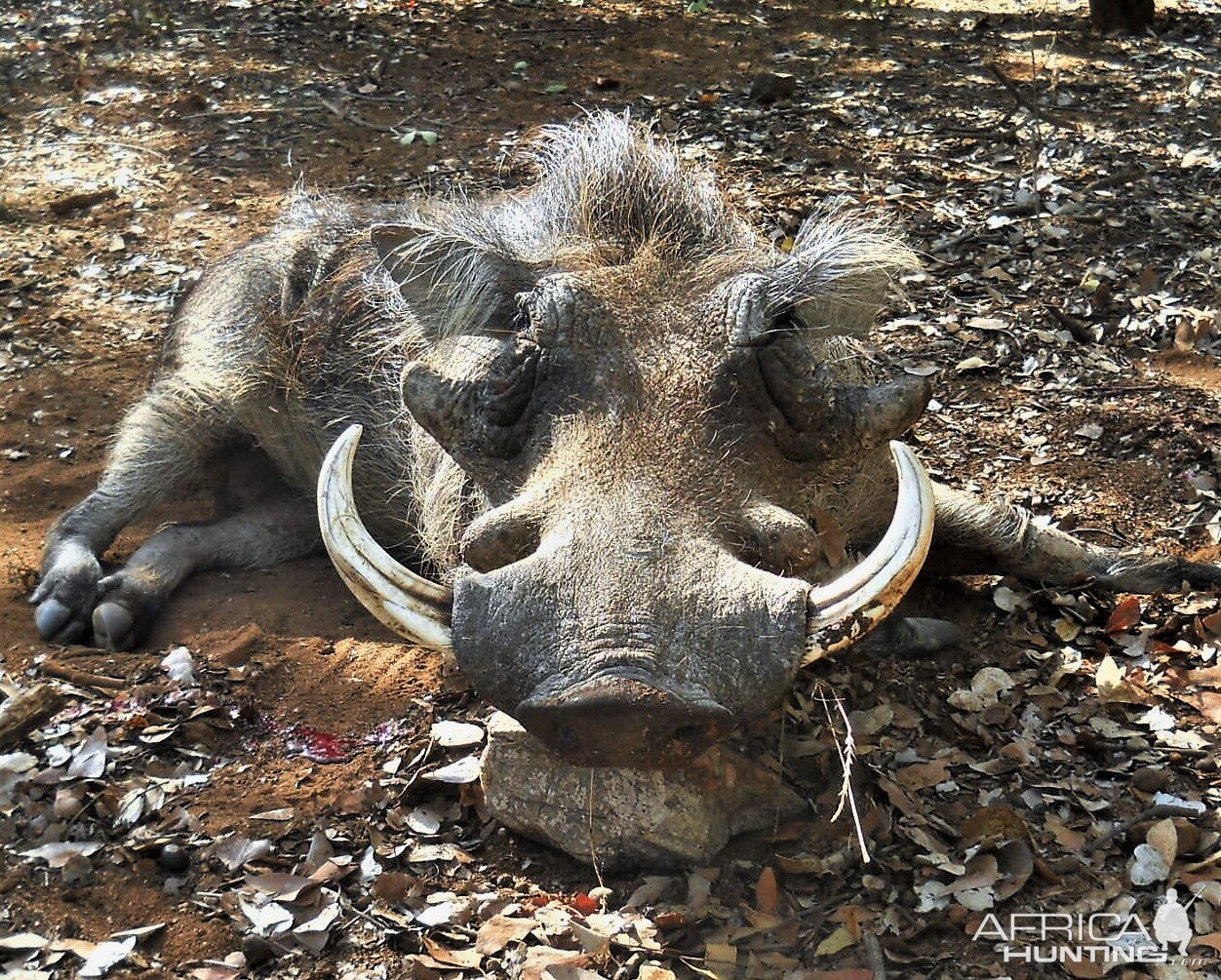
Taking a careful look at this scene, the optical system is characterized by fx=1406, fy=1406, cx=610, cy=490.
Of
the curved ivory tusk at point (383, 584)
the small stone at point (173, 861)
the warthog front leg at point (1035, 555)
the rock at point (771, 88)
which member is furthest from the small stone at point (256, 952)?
the rock at point (771, 88)

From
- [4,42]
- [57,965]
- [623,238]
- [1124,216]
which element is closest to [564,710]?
[57,965]

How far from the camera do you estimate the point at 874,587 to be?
2.42 meters

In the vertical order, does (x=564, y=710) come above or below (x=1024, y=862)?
above

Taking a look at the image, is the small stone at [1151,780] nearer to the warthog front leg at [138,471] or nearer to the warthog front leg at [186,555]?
the warthog front leg at [186,555]

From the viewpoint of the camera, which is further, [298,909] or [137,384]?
[137,384]

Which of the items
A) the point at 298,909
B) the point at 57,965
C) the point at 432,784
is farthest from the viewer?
the point at 432,784

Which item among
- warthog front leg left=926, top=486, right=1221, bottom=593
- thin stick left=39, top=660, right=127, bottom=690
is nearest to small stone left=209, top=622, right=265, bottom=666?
thin stick left=39, top=660, right=127, bottom=690

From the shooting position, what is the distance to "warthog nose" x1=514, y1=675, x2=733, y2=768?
2137mm

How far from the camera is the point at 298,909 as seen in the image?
2.71 m

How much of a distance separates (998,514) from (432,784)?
1.82 m

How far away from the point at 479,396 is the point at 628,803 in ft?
2.84

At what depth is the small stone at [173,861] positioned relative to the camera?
2.81m

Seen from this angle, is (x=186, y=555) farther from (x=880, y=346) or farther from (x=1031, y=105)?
(x=1031, y=105)

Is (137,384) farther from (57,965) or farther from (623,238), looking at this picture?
Result: (57,965)
